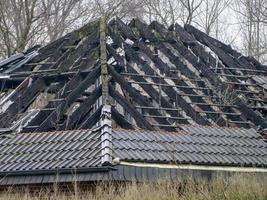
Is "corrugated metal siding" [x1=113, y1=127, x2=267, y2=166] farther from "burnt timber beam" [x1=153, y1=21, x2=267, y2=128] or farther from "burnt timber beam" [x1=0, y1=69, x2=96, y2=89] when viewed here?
"burnt timber beam" [x1=0, y1=69, x2=96, y2=89]

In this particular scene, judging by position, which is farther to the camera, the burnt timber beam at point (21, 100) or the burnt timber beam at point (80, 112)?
the burnt timber beam at point (21, 100)

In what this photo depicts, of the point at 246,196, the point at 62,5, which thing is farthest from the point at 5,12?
the point at 246,196

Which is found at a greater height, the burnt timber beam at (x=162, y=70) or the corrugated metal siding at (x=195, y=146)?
the burnt timber beam at (x=162, y=70)

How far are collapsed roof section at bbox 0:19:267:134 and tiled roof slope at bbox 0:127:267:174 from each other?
1.44 feet

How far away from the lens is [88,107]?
1334 cm

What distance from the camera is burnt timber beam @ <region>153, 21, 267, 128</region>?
14.7m

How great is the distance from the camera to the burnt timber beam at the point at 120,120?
12915 millimetres

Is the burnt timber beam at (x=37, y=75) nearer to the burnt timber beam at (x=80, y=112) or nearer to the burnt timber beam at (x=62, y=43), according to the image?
the burnt timber beam at (x=62, y=43)

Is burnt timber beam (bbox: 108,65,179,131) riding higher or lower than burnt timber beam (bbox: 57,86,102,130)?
higher

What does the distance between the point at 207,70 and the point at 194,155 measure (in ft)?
12.5

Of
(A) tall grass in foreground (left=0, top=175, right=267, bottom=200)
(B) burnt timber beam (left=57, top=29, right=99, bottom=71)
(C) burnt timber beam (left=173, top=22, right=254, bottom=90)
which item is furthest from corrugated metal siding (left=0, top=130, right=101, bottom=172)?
(C) burnt timber beam (left=173, top=22, right=254, bottom=90)

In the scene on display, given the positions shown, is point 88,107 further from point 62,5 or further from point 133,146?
point 62,5

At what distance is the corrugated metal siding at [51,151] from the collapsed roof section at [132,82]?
463 mm

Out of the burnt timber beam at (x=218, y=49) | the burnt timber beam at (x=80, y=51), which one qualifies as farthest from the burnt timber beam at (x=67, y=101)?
the burnt timber beam at (x=218, y=49)
